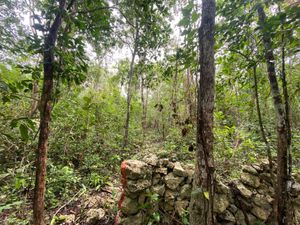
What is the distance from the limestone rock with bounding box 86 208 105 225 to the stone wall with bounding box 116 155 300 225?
0.93ft

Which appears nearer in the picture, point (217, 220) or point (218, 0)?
point (218, 0)

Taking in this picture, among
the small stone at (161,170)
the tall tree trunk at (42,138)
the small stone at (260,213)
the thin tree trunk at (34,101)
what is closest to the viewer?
the tall tree trunk at (42,138)

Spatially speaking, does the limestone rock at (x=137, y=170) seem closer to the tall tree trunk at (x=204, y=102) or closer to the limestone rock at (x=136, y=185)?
the limestone rock at (x=136, y=185)

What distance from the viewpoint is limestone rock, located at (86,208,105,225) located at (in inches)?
94.7

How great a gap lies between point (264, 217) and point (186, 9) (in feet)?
9.50

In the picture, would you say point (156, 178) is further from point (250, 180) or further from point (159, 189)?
point (250, 180)

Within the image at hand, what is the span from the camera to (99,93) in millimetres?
4574

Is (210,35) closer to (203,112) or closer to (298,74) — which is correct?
(203,112)

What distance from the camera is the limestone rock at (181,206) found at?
7.94ft

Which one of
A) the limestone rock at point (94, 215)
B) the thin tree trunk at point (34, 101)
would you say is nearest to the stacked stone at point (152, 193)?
the limestone rock at point (94, 215)

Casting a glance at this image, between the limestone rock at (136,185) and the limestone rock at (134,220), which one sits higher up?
the limestone rock at (136,185)

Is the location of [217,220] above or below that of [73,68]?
below

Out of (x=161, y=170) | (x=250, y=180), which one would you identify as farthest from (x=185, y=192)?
(x=250, y=180)

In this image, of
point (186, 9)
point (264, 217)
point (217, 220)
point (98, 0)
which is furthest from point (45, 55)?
point (264, 217)
